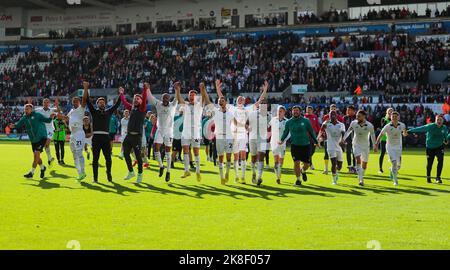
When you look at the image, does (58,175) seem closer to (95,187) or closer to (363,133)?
(95,187)

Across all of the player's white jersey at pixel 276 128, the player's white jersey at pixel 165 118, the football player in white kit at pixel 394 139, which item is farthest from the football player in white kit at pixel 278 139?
the player's white jersey at pixel 165 118

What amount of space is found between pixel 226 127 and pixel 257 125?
967 millimetres

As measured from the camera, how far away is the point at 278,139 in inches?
711

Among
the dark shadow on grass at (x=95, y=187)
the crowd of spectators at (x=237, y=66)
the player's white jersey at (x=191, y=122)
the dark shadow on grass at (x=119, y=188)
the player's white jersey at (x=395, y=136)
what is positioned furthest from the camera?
the crowd of spectators at (x=237, y=66)

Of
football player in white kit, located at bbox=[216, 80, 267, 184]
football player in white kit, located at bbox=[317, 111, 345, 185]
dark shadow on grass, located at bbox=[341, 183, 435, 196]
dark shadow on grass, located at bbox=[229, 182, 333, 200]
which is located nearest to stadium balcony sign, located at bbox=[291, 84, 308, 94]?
football player in white kit, located at bbox=[317, 111, 345, 185]

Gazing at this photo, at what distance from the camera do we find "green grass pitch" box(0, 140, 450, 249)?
8875 millimetres

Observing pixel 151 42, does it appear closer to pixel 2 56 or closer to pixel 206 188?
pixel 2 56

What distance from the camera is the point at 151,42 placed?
60.5 m

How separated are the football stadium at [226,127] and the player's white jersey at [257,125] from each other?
0.14ft

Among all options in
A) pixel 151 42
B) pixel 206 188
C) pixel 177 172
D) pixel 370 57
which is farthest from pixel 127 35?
pixel 206 188

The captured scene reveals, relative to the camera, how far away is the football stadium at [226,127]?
33.8 feet

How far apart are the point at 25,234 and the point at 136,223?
6.15ft

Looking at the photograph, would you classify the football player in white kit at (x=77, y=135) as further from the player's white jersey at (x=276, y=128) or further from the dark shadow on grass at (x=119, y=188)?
the player's white jersey at (x=276, y=128)
